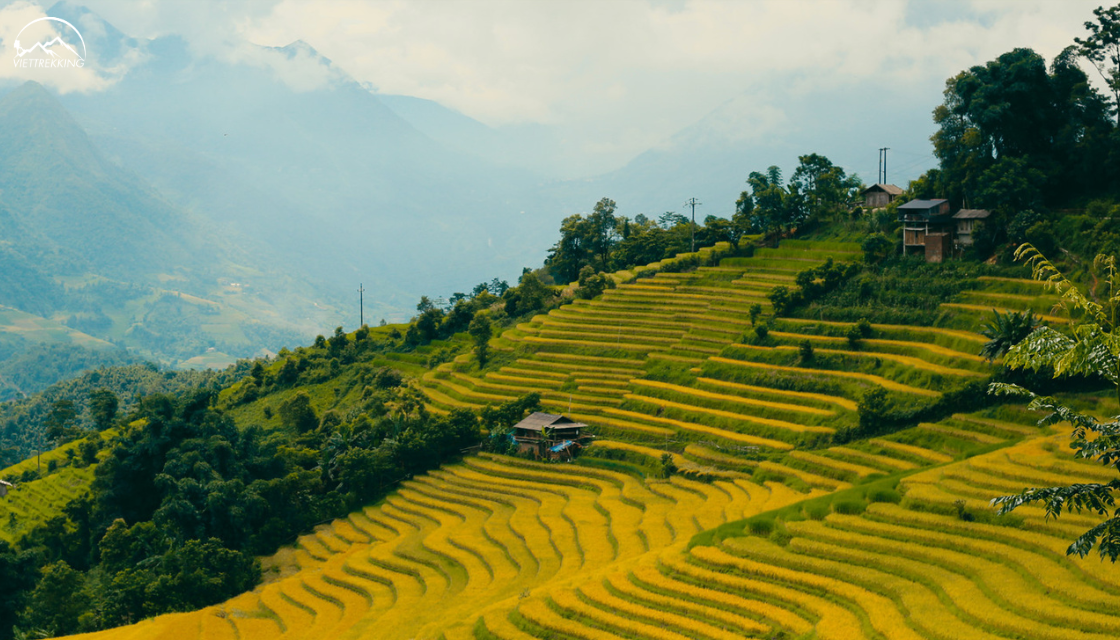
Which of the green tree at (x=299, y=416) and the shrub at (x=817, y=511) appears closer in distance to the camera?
the shrub at (x=817, y=511)

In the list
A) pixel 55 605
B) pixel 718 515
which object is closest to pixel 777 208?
pixel 718 515

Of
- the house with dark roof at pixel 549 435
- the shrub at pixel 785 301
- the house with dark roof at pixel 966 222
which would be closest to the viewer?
the house with dark roof at pixel 549 435

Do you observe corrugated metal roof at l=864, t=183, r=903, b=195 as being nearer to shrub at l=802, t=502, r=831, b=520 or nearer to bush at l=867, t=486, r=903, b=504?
bush at l=867, t=486, r=903, b=504

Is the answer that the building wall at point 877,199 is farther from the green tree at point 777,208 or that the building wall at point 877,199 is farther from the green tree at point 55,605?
the green tree at point 55,605

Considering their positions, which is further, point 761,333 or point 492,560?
point 761,333

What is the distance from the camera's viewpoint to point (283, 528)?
4100cm

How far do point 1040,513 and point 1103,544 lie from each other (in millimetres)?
10947

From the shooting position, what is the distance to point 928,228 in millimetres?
43312

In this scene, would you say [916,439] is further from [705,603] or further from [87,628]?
[87,628]

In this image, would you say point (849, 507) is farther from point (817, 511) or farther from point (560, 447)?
point (560, 447)

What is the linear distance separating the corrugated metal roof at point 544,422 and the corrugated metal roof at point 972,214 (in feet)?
70.1

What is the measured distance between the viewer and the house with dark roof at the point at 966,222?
41625 millimetres

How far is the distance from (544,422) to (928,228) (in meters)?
21.8

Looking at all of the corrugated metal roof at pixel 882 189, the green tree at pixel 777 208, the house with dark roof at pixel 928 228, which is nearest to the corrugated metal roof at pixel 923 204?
the house with dark roof at pixel 928 228
